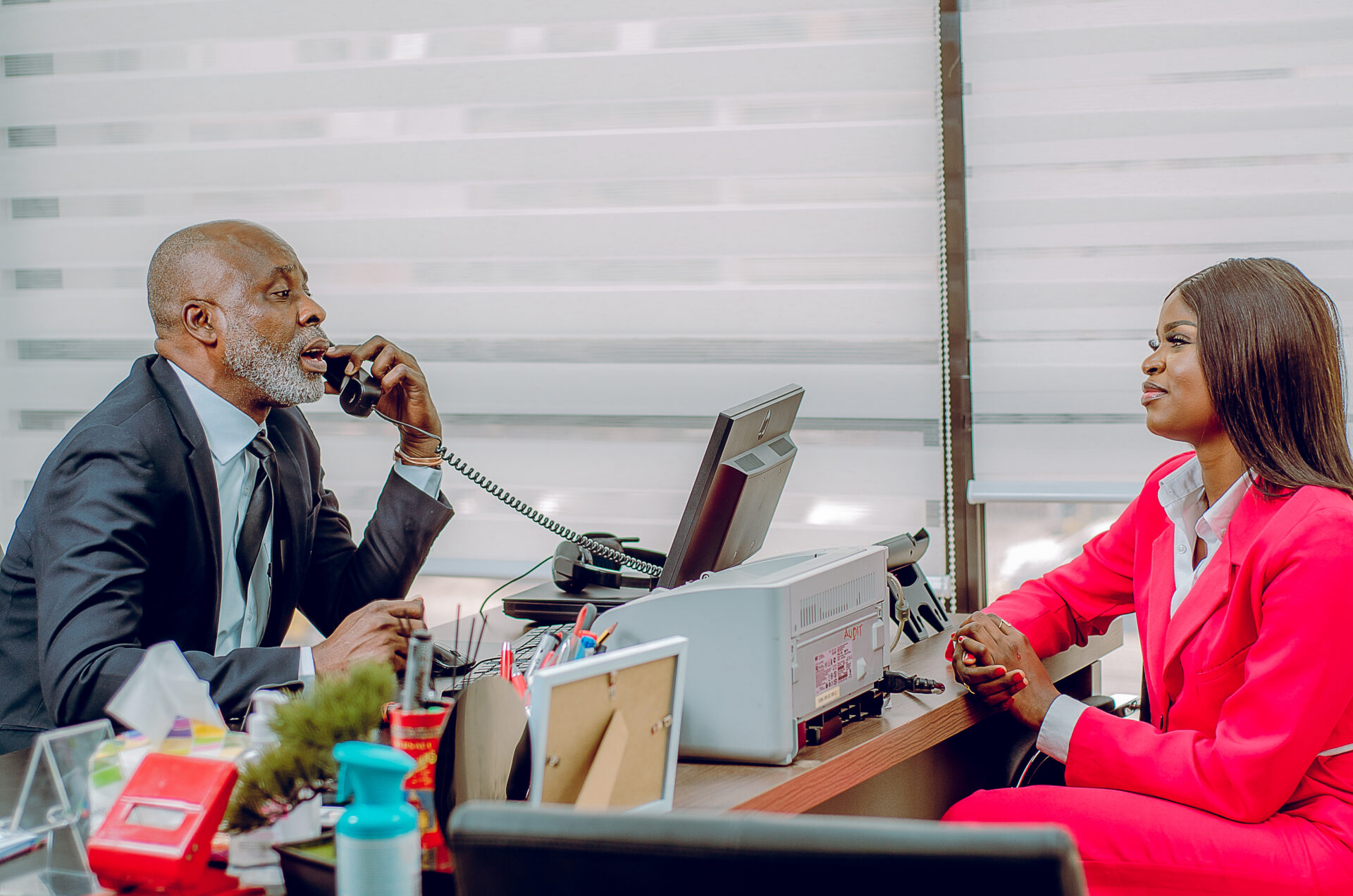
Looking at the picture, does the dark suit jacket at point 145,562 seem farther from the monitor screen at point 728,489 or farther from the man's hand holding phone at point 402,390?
the monitor screen at point 728,489

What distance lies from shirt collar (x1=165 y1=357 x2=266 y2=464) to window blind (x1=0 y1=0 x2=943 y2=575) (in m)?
1.14

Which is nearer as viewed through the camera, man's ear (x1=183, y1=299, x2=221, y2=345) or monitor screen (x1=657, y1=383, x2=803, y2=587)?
monitor screen (x1=657, y1=383, x2=803, y2=587)

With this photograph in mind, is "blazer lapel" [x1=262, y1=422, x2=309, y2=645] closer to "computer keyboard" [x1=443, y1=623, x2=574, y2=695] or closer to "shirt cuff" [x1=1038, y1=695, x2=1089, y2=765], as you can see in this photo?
"computer keyboard" [x1=443, y1=623, x2=574, y2=695]

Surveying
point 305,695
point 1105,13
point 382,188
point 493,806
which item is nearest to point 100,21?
point 382,188

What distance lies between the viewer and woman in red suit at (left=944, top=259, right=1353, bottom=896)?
151 centimetres

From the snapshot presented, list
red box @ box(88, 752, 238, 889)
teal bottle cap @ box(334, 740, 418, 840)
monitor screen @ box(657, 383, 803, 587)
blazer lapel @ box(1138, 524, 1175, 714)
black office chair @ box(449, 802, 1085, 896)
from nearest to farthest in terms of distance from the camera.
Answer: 1. black office chair @ box(449, 802, 1085, 896)
2. teal bottle cap @ box(334, 740, 418, 840)
3. red box @ box(88, 752, 238, 889)
4. monitor screen @ box(657, 383, 803, 587)
5. blazer lapel @ box(1138, 524, 1175, 714)

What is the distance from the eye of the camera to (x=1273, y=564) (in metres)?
1.55

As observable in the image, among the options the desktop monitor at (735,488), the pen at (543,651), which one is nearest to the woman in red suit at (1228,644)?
the desktop monitor at (735,488)

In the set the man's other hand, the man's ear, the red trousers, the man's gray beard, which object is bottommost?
the red trousers

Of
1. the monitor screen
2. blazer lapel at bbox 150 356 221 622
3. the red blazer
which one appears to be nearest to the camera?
the red blazer

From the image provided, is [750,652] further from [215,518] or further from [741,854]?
[215,518]

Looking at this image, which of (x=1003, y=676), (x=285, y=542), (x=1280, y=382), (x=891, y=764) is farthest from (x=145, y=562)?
(x=1280, y=382)

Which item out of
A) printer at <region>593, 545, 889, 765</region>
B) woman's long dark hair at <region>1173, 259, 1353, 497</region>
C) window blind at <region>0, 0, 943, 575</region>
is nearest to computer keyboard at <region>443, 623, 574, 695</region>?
printer at <region>593, 545, 889, 765</region>

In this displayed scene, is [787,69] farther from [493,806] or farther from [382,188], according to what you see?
[493,806]
